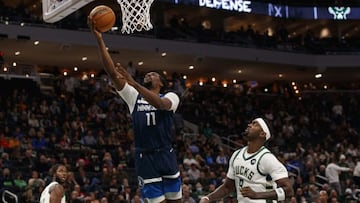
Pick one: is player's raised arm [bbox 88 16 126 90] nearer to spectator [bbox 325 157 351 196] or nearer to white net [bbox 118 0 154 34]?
white net [bbox 118 0 154 34]

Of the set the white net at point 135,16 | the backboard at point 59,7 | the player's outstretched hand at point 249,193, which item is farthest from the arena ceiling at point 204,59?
the player's outstretched hand at point 249,193

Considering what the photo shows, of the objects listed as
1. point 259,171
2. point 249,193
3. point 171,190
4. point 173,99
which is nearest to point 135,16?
point 173,99

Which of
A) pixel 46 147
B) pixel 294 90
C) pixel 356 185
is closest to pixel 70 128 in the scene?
pixel 46 147

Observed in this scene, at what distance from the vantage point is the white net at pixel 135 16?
27.8 ft

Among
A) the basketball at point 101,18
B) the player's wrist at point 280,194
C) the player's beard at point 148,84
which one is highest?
the basketball at point 101,18

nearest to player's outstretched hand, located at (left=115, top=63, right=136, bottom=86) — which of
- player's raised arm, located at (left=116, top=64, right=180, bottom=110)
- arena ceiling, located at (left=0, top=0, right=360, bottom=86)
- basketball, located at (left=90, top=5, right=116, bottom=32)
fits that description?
player's raised arm, located at (left=116, top=64, right=180, bottom=110)

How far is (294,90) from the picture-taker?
3712 cm

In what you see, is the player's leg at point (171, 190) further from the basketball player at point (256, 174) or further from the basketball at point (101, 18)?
the basketball at point (101, 18)

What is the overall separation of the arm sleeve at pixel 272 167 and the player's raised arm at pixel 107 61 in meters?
1.63

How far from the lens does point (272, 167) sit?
7.18 metres

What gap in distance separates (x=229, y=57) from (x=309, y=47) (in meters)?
4.91

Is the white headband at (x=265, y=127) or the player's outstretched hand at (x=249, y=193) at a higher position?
the white headband at (x=265, y=127)

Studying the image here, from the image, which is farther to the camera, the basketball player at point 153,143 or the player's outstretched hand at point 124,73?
the basketball player at point 153,143

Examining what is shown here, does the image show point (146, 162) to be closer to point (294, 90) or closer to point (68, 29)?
point (68, 29)
